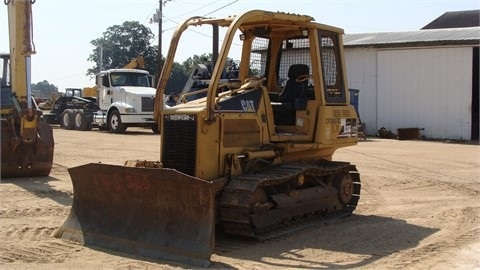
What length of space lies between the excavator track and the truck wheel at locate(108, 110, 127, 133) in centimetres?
1885

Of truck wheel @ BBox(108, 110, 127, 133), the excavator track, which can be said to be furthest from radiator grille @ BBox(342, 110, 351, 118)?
truck wheel @ BBox(108, 110, 127, 133)

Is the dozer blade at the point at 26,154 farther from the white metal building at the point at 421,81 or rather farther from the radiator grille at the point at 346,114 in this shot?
the white metal building at the point at 421,81

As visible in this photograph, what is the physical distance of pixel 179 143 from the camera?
26.5ft

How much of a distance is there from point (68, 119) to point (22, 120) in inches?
746

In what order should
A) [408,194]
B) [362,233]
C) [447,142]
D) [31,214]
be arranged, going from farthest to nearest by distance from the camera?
[447,142] < [408,194] < [31,214] < [362,233]

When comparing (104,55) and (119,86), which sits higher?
(104,55)

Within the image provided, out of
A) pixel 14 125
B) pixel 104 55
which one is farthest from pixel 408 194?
pixel 104 55

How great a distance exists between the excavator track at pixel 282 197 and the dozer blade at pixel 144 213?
623mm

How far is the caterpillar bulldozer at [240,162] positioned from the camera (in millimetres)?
7277

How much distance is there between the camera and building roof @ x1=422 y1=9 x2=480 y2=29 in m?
44.2

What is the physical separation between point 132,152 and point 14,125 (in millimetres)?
6050

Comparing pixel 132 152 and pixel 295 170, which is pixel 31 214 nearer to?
pixel 295 170

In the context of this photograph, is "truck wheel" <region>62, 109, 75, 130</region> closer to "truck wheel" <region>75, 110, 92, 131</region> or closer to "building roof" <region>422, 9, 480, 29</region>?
"truck wheel" <region>75, 110, 92, 131</region>

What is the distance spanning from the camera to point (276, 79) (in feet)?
33.6
